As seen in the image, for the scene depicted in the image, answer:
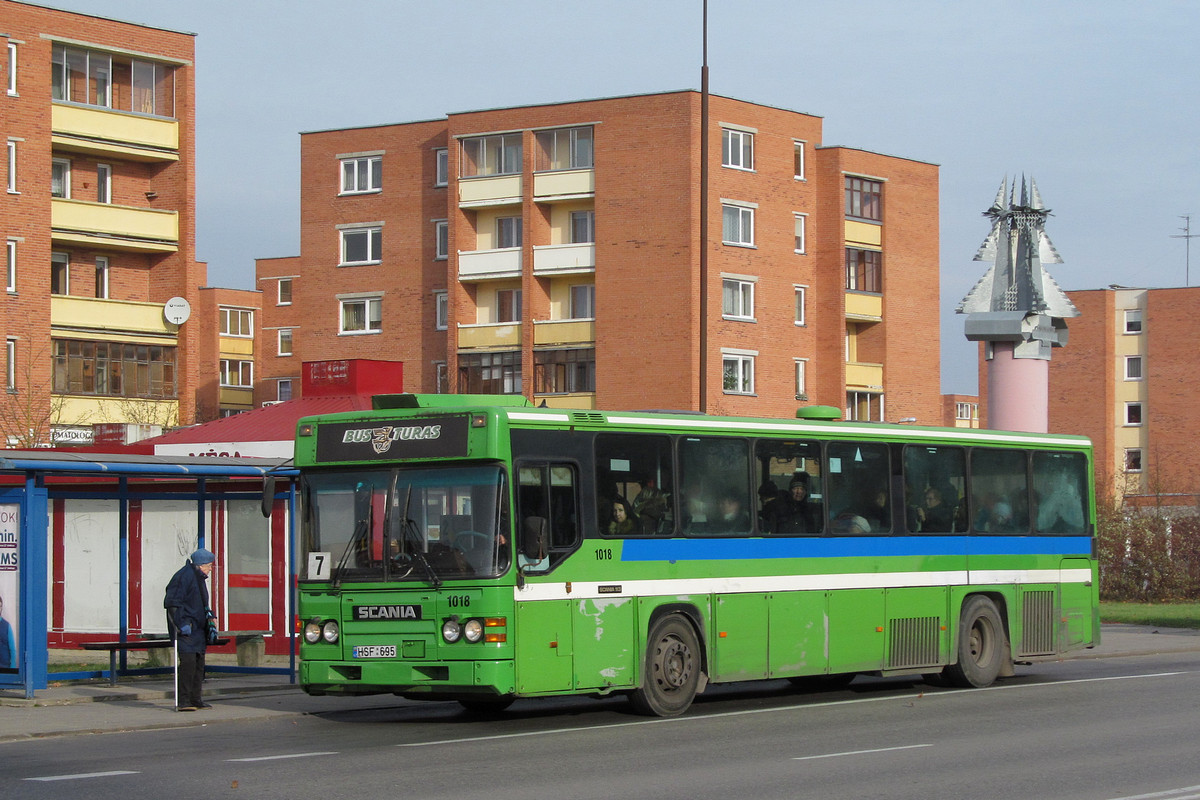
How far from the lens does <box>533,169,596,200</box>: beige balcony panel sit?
6175 cm

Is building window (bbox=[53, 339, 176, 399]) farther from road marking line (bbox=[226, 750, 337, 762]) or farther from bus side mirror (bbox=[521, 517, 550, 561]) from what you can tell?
road marking line (bbox=[226, 750, 337, 762])

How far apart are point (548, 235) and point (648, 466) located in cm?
4770

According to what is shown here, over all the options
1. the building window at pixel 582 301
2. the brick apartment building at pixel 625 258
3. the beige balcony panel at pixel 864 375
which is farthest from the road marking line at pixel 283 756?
the beige balcony panel at pixel 864 375

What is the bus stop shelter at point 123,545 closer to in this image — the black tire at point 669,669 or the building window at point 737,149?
the black tire at point 669,669

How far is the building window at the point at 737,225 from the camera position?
6144 cm

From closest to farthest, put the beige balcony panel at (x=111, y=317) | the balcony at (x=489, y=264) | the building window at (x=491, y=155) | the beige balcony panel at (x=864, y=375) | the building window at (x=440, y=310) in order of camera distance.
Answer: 1. the beige balcony panel at (x=111, y=317)
2. the balcony at (x=489, y=264)
3. the building window at (x=491, y=155)
4. the building window at (x=440, y=310)
5. the beige balcony panel at (x=864, y=375)

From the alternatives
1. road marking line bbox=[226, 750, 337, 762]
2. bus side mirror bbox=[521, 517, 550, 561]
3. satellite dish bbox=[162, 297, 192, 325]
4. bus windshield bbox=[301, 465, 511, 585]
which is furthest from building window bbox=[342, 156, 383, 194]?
road marking line bbox=[226, 750, 337, 762]

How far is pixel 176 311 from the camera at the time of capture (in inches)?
2157

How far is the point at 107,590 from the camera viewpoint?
80.9ft

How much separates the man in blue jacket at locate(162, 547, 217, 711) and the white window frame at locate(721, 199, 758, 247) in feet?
149

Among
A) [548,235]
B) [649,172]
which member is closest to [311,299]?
[548,235]

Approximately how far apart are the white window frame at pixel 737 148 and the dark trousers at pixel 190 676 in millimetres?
46322

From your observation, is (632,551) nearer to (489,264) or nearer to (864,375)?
(489,264)

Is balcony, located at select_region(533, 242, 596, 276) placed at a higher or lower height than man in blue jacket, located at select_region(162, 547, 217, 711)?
higher
